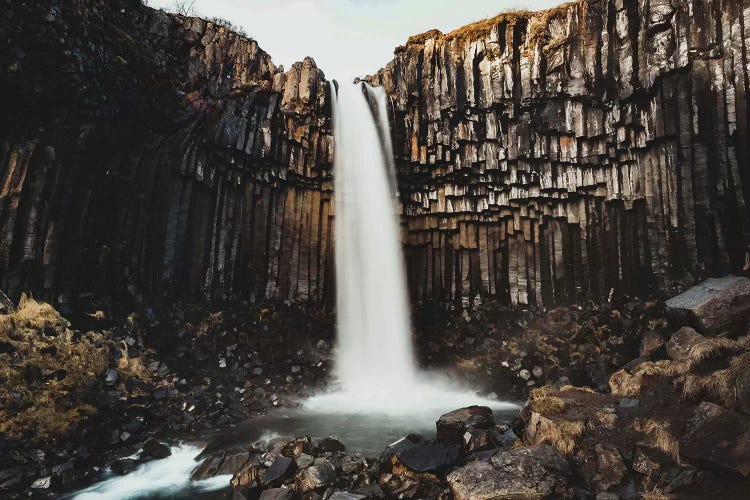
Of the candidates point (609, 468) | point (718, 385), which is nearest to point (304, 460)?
point (609, 468)

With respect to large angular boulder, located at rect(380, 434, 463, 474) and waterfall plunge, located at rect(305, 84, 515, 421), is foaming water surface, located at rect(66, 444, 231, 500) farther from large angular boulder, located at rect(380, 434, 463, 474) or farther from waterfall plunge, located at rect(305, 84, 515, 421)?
waterfall plunge, located at rect(305, 84, 515, 421)

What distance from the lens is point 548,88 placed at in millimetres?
15336

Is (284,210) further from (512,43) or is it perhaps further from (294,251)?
(512,43)

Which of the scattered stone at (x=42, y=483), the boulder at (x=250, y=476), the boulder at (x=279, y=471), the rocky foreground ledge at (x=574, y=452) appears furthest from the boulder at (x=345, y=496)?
the scattered stone at (x=42, y=483)

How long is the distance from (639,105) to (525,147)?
358 cm

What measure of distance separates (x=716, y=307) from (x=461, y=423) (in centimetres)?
682

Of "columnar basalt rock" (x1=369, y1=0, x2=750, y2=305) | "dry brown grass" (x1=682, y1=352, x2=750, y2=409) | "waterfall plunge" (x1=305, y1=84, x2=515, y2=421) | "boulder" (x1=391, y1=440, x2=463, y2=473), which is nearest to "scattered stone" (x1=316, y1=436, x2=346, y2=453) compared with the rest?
"boulder" (x1=391, y1=440, x2=463, y2=473)

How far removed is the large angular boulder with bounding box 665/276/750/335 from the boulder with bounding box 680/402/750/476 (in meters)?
4.55

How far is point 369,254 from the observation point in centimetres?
1730

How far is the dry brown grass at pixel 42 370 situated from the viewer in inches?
341

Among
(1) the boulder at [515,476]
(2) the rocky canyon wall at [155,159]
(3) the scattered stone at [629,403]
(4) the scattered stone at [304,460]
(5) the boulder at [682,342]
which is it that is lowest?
(4) the scattered stone at [304,460]

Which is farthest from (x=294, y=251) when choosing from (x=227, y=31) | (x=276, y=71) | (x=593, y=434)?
(x=593, y=434)

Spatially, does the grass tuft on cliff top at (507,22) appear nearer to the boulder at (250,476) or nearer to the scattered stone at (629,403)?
the scattered stone at (629,403)

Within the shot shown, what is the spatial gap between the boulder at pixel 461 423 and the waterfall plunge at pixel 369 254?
6888 mm
